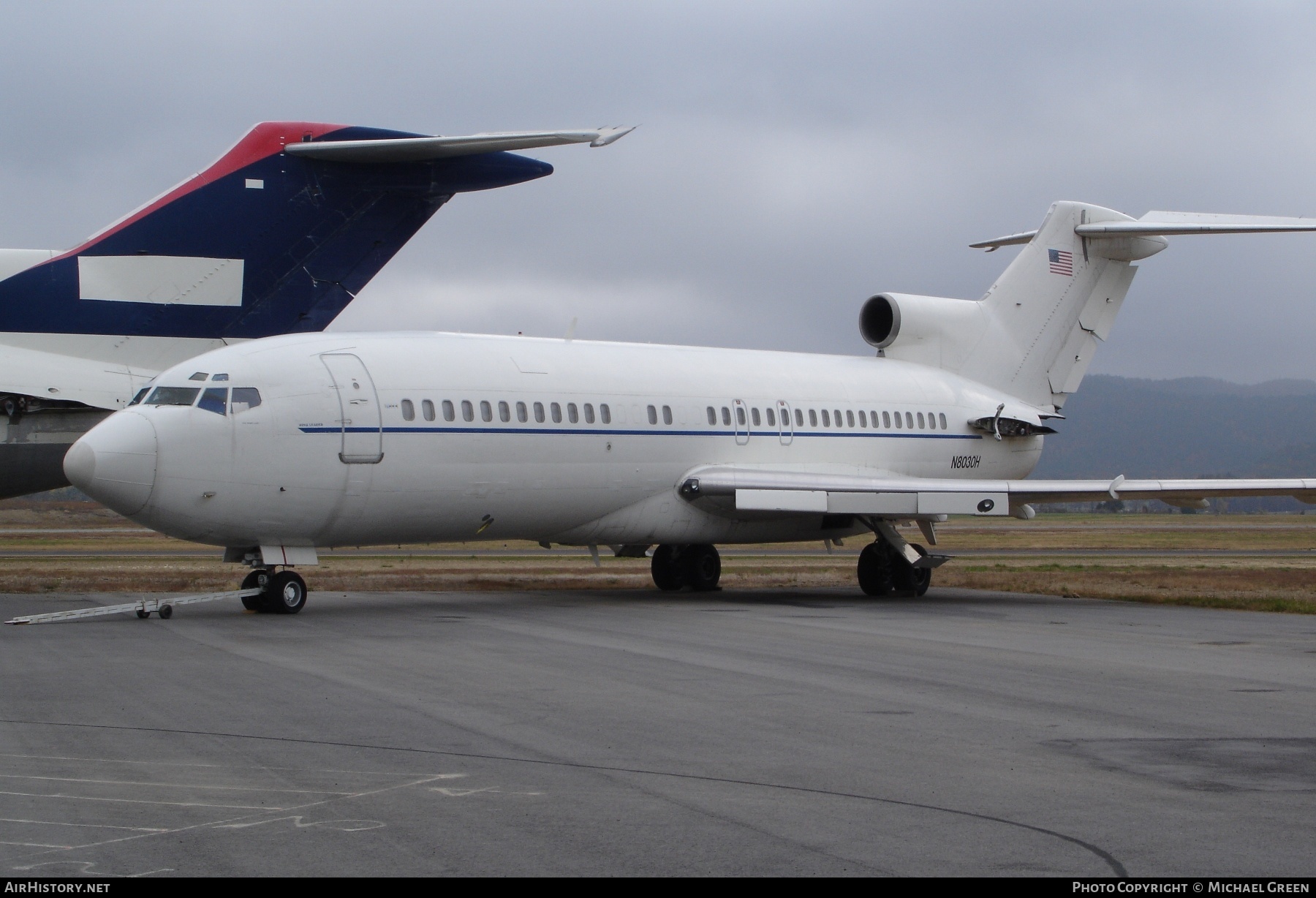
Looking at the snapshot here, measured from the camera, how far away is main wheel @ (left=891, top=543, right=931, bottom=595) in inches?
961

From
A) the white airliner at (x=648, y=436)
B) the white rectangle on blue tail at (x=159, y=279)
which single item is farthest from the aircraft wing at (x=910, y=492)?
the white rectangle on blue tail at (x=159, y=279)

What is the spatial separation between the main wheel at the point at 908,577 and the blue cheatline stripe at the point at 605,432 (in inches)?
105

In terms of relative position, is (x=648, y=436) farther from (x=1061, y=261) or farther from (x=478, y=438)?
(x=1061, y=261)

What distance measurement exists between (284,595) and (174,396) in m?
2.97

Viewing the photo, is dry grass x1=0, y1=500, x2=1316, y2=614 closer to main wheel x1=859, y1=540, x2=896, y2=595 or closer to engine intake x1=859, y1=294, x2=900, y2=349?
main wheel x1=859, y1=540, x2=896, y2=595

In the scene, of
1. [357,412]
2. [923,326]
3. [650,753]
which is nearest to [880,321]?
[923,326]

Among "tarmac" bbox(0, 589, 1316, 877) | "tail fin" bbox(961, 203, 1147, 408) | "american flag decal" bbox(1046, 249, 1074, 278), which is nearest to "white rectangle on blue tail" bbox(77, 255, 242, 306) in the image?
"tarmac" bbox(0, 589, 1316, 877)

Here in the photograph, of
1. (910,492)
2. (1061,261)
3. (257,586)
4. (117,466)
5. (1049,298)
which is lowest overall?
(257,586)

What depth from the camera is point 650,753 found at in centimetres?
869

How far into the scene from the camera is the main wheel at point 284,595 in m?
18.5

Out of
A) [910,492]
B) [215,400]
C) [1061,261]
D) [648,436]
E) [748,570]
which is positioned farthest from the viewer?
[748,570]

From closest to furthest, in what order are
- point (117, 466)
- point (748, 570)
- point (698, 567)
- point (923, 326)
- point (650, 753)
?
point (650, 753) → point (117, 466) → point (698, 567) → point (923, 326) → point (748, 570)

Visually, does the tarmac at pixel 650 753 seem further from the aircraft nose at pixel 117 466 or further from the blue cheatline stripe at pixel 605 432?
the blue cheatline stripe at pixel 605 432

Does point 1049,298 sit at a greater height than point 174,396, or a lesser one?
greater
